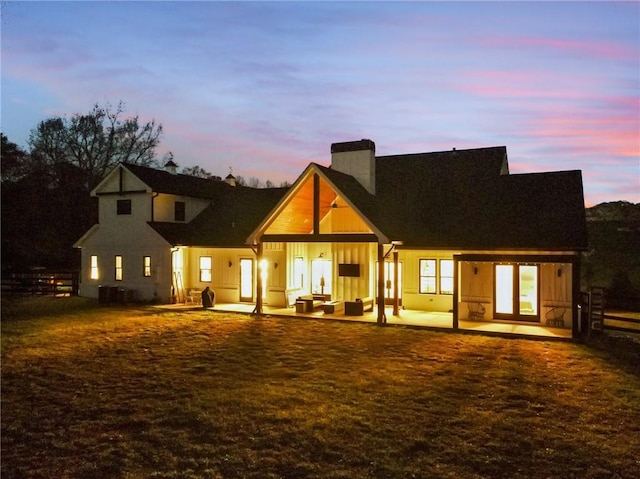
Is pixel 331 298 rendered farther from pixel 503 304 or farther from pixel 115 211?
pixel 115 211

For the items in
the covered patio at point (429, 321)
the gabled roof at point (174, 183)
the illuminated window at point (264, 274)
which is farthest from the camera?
the gabled roof at point (174, 183)

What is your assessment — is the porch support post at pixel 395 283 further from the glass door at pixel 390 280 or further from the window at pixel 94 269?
the window at pixel 94 269

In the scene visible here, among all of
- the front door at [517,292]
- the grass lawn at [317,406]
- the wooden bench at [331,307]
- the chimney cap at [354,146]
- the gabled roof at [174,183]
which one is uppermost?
the chimney cap at [354,146]

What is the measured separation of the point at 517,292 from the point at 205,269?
1423 cm

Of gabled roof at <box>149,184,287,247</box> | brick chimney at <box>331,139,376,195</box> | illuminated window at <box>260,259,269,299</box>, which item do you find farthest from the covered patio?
brick chimney at <box>331,139,376,195</box>

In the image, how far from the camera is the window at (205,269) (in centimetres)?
2357

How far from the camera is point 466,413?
819 centimetres

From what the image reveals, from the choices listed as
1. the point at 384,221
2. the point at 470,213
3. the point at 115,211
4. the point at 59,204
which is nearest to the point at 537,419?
the point at 384,221

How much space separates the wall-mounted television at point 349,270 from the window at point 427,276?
272 cm

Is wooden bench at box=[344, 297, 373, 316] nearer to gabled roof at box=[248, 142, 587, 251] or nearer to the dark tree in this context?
gabled roof at box=[248, 142, 587, 251]

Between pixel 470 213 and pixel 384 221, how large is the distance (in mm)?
3793

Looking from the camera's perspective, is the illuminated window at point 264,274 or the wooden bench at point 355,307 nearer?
the wooden bench at point 355,307

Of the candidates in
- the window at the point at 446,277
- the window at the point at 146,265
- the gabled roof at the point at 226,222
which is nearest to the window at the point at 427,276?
the window at the point at 446,277

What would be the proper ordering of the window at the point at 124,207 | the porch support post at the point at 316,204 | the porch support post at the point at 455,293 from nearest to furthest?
the porch support post at the point at 455,293 → the porch support post at the point at 316,204 → the window at the point at 124,207
